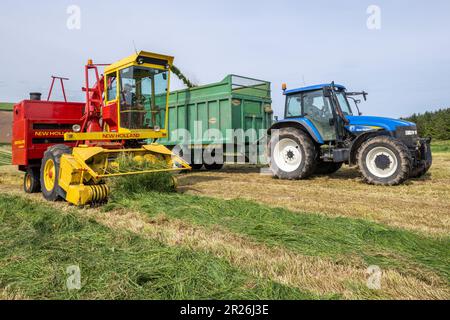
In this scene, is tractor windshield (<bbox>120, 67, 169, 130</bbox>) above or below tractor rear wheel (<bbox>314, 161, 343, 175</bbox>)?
above

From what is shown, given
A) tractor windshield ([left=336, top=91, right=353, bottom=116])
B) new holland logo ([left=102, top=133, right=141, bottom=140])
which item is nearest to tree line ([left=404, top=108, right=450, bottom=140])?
tractor windshield ([left=336, top=91, right=353, bottom=116])

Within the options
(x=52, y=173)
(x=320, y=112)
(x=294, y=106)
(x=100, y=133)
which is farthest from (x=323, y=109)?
(x=52, y=173)

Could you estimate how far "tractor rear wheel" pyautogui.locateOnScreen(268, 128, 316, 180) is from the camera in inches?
324

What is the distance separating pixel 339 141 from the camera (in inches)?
315

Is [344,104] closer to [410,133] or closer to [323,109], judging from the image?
[323,109]

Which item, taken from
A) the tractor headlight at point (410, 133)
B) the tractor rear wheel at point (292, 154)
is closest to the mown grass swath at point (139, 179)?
the tractor rear wheel at point (292, 154)

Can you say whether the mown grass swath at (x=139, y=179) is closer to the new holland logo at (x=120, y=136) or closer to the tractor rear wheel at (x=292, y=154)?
the new holland logo at (x=120, y=136)

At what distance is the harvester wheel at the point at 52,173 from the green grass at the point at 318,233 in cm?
131

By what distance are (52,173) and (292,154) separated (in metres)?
5.23

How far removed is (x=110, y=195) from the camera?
226 inches

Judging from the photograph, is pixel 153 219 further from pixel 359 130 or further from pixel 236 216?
pixel 359 130

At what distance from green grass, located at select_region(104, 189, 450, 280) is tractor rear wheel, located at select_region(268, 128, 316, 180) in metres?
3.41

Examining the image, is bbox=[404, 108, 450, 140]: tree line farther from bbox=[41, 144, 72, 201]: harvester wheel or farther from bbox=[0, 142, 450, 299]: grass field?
bbox=[41, 144, 72, 201]: harvester wheel

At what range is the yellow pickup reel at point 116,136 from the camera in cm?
557
